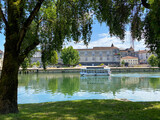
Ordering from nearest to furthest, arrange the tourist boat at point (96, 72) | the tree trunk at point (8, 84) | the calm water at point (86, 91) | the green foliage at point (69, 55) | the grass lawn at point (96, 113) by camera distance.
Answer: the grass lawn at point (96, 113) → the tree trunk at point (8, 84) → the calm water at point (86, 91) → the tourist boat at point (96, 72) → the green foliage at point (69, 55)

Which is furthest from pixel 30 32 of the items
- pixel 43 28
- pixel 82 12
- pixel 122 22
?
pixel 122 22

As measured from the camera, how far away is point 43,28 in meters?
9.79

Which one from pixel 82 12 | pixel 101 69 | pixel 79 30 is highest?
pixel 82 12

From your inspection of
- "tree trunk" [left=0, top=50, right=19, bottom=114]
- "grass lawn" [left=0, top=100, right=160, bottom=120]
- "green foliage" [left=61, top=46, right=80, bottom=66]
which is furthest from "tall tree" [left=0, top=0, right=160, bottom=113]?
"green foliage" [left=61, top=46, right=80, bottom=66]

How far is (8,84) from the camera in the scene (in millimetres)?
6875

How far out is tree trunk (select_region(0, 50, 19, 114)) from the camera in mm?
6840

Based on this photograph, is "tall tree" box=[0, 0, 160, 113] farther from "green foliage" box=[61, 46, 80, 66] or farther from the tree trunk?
Result: "green foliage" box=[61, 46, 80, 66]

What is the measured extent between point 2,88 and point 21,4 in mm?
3568

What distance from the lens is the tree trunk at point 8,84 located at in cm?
684

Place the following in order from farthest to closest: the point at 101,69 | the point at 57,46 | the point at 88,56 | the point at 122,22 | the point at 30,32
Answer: the point at 88,56 < the point at 101,69 < the point at 30,32 < the point at 57,46 < the point at 122,22

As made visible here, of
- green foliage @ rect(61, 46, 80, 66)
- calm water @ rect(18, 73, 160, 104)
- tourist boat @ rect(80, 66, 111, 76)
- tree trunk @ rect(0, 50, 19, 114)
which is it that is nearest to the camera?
tree trunk @ rect(0, 50, 19, 114)

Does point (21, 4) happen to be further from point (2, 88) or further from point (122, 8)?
point (122, 8)

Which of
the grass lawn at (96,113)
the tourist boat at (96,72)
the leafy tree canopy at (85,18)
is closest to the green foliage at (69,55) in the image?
the tourist boat at (96,72)

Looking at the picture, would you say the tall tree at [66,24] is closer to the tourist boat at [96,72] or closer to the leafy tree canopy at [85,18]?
the leafy tree canopy at [85,18]
